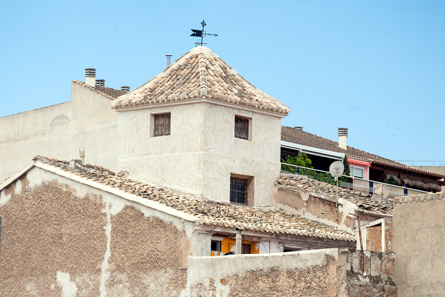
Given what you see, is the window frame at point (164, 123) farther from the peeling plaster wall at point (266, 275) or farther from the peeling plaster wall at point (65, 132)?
Result: the peeling plaster wall at point (65, 132)

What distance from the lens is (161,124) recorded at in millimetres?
29875

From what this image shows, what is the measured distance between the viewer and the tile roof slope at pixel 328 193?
28969 millimetres

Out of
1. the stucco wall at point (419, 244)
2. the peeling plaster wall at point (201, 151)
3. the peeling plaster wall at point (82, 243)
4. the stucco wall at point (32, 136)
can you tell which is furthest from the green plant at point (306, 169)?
the stucco wall at point (419, 244)

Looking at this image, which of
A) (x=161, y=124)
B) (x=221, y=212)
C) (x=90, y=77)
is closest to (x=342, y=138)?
(x=90, y=77)

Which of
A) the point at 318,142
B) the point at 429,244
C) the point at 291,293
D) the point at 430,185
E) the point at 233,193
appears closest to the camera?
the point at 429,244

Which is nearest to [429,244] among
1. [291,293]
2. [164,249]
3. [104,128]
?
[291,293]

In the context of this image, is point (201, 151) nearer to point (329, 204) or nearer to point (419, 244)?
point (329, 204)

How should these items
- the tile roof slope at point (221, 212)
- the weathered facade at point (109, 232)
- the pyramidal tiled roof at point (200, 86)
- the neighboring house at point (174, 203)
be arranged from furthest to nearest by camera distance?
the pyramidal tiled roof at point (200, 86)
the tile roof slope at point (221, 212)
the neighboring house at point (174, 203)
the weathered facade at point (109, 232)

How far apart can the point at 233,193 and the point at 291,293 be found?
8466 millimetres

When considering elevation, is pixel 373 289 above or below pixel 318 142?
below

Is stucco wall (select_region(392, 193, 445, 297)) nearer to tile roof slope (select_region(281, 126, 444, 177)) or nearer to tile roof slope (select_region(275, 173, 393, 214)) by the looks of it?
tile roof slope (select_region(275, 173, 393, 214))

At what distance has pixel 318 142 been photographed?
45188 mm

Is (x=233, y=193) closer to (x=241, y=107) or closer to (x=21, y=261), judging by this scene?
(x=241, y=107)

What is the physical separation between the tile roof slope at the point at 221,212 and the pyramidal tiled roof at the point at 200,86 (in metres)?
2.60
